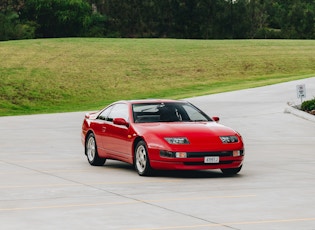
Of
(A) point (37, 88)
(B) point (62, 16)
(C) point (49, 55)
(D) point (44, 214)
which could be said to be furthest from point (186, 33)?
(D) point (44, 214)

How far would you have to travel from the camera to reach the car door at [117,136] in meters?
16.2

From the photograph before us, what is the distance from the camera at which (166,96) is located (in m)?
47.7

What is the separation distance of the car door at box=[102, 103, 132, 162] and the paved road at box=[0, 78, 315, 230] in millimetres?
373

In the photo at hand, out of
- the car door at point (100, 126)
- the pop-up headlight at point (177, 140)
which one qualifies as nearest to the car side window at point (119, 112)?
the car door at point (100, 126)

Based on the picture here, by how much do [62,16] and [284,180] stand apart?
299 feet

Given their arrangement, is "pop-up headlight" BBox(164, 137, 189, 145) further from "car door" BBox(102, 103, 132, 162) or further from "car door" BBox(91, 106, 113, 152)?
"car door" BBox(91, 106, 113, 152)

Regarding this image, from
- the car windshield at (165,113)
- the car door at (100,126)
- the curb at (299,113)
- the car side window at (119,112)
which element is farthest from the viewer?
the curb at (299,113)

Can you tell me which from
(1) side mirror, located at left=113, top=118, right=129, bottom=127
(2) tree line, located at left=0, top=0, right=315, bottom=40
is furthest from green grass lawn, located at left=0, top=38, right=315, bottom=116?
(2) tree line, located at left=0, top=0, right=315, bottom=40

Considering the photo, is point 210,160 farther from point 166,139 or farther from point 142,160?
point 142,160

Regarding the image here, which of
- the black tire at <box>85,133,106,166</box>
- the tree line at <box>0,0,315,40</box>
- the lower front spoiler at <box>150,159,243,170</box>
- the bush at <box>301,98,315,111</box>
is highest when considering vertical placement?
the lower front spoiler at <box>150,159,243,170</box>

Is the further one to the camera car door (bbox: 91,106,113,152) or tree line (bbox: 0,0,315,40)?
tree line (bbox: 0,0,315,40)

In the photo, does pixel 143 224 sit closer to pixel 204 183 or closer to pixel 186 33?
pixel 204 183

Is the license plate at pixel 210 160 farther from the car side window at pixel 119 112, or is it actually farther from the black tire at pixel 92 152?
the black tire at pixel 92 152

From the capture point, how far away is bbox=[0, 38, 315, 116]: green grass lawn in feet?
163
